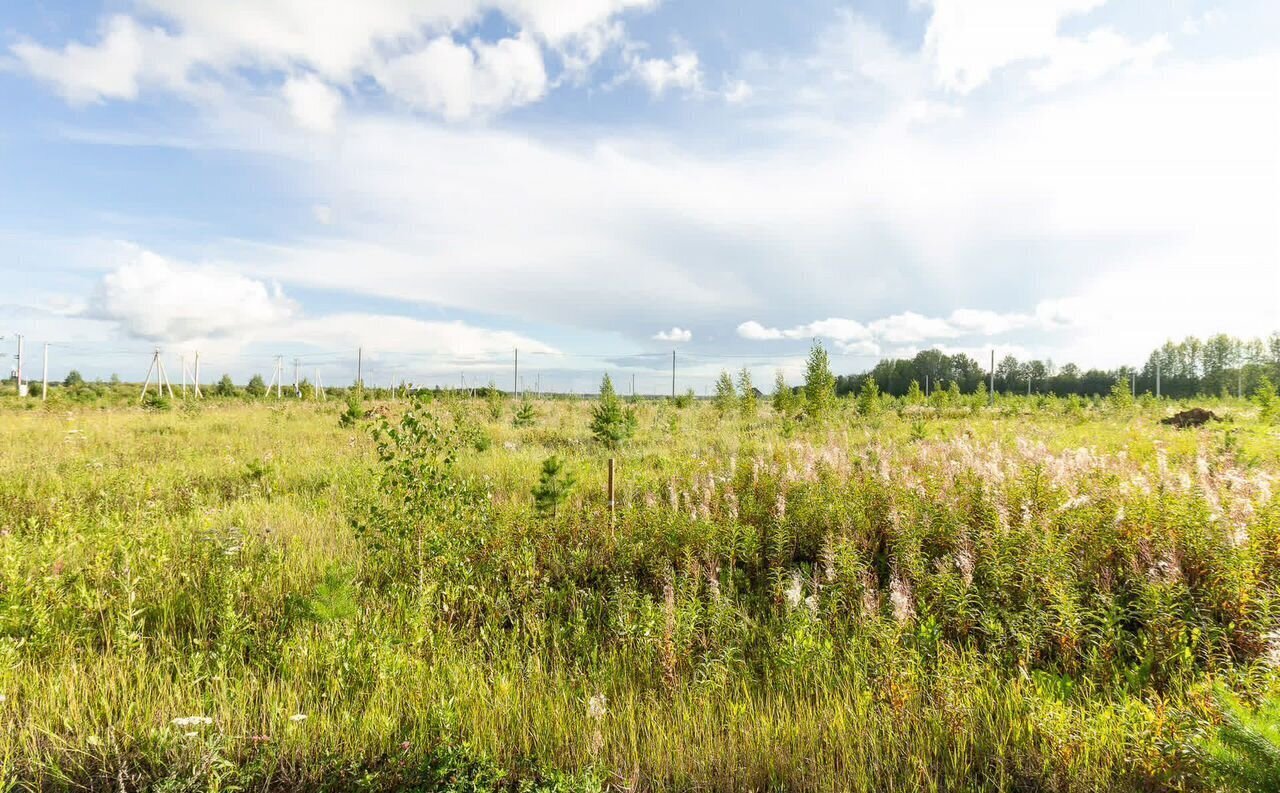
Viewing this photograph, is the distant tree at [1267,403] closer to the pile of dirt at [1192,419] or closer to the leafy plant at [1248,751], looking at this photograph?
the pile of dirt at [1192,419]

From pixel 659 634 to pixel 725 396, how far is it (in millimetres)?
21743

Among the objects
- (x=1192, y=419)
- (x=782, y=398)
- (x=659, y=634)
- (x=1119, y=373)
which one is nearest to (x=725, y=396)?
(x=782, y=398)

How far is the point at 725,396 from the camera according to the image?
2503 cm

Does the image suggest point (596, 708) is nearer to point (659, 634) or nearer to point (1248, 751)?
point (659, 634)

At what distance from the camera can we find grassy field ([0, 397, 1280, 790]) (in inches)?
99.0

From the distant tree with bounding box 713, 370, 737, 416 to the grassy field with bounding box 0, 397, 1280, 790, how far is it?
16656mm

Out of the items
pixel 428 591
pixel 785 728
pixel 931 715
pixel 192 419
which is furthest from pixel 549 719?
pixel 192 419

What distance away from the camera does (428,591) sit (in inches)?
162

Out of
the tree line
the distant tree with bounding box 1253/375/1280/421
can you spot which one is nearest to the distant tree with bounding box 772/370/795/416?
the distant tree with bounding box 1253/375/1280/421

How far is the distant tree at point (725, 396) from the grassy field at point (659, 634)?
16.7 meters

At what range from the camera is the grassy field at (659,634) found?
252 cm

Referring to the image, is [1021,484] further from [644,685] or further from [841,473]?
[644,685]

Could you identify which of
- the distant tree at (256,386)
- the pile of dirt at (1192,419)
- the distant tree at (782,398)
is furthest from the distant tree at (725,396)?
the distant tree at (256,386)

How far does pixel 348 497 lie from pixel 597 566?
4051 mm
